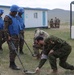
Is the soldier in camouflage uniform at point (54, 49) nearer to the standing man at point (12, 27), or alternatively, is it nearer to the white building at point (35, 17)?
the standing man at point (12, 27)

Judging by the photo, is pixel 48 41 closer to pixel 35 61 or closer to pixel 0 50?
pixel 35 61

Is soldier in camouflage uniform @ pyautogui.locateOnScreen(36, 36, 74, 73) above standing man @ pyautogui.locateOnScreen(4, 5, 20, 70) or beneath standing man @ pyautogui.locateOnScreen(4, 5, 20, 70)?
beneath

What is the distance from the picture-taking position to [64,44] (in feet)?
25.5

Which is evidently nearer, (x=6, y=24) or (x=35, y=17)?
(x=6, y=24)

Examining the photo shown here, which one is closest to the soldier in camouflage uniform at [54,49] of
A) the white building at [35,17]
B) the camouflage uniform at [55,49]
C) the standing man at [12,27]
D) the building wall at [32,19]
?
the camouflage uniform at [55,49]

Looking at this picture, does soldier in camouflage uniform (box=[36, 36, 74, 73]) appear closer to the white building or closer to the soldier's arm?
the soldier's arm

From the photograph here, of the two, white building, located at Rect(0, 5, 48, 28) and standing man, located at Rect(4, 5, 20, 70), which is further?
white building, located at Rect(0, 5, 48, 28)

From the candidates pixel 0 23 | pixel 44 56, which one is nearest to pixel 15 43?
pixel 44 56

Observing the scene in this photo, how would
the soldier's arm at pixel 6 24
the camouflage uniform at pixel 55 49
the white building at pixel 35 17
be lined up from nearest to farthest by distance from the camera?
the camouflage uniform at pixel 55 49
the soldier's arm at pixel 6 24
the white building at pixel 35 17

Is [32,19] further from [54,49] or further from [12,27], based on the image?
[54,49]

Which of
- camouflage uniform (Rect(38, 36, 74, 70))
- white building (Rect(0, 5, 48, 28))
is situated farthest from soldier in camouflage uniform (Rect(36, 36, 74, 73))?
white building (Rect(0, 5, 48, 28))

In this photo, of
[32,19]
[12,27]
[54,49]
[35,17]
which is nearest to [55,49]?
[54,49]

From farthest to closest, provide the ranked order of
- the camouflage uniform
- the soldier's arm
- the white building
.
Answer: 1. the white building
2. the soldier's arm
3. the camouflage uniform

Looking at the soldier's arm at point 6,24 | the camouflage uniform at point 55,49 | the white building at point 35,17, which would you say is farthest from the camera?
the white building at point 35,17
